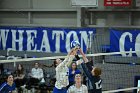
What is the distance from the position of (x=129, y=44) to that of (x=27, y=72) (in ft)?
13.8

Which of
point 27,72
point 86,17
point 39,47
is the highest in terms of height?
point 86,17

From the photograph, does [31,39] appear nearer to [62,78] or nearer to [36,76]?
[36,76]

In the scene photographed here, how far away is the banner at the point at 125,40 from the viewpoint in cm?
1190

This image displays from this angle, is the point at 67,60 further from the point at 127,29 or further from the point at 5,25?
the point at 5,25

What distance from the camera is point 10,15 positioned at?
53.7ft

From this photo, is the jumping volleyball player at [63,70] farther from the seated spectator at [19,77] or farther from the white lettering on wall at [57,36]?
the white lettering on wall at [57,36]

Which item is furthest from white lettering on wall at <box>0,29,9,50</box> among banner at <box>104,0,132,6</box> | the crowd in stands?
banner at <box>104,0,132,6</box>

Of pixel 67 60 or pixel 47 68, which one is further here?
pixel 47 68

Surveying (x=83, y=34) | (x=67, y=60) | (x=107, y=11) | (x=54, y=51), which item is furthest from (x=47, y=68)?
(x=67, y=60)

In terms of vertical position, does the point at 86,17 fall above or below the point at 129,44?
above

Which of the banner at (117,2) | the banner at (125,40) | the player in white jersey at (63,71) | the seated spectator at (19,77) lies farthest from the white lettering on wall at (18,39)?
the player in white jersey at (63,71)

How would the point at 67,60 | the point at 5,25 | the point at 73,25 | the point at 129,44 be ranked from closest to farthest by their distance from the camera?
the point at 67,60 → the point at 129,44 → the point at 73,25 → the point at 5,25

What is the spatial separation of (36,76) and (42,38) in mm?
1883

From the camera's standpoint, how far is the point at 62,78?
19.3 feet
